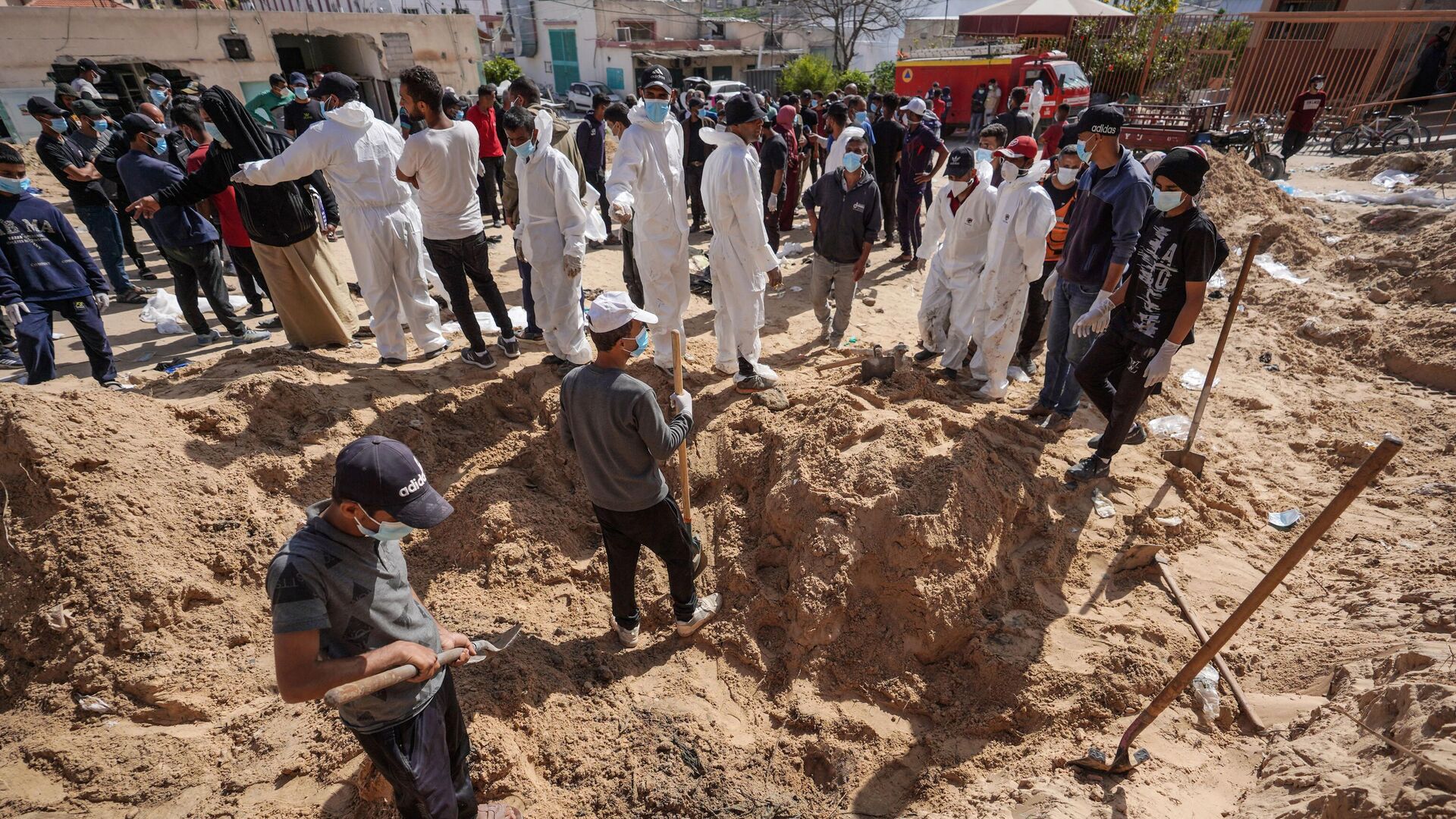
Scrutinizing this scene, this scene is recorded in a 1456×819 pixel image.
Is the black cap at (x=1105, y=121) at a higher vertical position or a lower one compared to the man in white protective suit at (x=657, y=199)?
higher

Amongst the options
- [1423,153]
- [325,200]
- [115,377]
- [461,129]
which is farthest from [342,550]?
[1423,153]

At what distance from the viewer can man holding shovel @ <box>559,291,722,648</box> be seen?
8.95 feet

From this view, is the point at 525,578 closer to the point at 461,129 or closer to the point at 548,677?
the point at 548,677

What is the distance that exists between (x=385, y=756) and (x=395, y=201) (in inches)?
156

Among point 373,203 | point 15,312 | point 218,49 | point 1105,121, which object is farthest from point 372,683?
point 218,49

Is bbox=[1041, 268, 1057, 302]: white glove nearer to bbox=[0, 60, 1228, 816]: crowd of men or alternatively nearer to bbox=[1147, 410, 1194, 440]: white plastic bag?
bbox=[0, 60, 1228, 816]: crowd of men

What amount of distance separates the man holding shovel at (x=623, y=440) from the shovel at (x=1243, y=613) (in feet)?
6.45

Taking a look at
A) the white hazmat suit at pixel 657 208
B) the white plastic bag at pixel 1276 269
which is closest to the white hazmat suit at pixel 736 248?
the white hazmat suit at pixel 657 208

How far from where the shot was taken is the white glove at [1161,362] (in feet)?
11.9

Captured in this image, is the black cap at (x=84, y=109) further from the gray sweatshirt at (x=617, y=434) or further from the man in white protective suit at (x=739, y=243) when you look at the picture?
the gray sweatshirt at (x=617, y=434)

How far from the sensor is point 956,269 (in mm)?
5141

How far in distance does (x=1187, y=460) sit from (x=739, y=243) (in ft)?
10.9

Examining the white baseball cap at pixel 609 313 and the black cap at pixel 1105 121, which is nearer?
the white baseball cap at pixel 609 313

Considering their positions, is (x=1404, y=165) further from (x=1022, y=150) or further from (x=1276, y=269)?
(x=1022, y=150)
